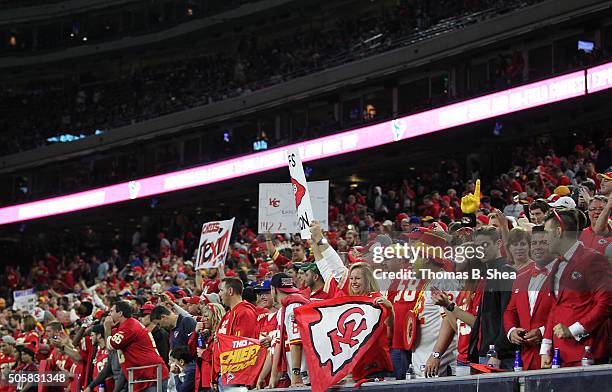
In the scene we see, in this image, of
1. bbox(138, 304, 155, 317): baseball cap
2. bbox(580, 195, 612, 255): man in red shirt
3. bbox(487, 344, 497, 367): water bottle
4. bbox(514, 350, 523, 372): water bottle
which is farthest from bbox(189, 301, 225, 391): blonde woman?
bbox(580, 195, 612, 255): man in red shirt

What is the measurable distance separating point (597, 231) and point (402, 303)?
1.72 meters

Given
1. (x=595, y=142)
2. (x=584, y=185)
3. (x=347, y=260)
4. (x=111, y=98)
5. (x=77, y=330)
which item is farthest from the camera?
(x=111, y=98)

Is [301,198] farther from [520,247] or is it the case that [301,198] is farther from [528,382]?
[528,382]

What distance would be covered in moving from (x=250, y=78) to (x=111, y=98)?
26.0 feet

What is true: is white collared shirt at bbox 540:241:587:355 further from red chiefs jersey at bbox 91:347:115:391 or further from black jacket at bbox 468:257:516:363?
red chiefs jersey at bbox 91:347:115:391

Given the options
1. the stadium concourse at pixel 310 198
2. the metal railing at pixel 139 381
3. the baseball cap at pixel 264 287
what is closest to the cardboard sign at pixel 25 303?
the stadium concourse at pixel 310 198

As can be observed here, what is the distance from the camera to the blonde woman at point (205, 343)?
10.2m

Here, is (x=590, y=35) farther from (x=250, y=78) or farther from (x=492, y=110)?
(x=250, y=78)

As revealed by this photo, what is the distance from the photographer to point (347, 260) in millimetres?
10406

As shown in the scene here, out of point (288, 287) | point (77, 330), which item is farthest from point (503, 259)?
point (77, 330)

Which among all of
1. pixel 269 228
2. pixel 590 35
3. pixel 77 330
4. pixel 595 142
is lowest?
pixel 77 330

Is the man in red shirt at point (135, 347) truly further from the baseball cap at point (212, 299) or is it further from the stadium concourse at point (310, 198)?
the baseball cap at point (212, 299)

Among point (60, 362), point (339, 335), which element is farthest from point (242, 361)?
point (60, 362)

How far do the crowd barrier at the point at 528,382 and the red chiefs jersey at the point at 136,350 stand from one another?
463cm
